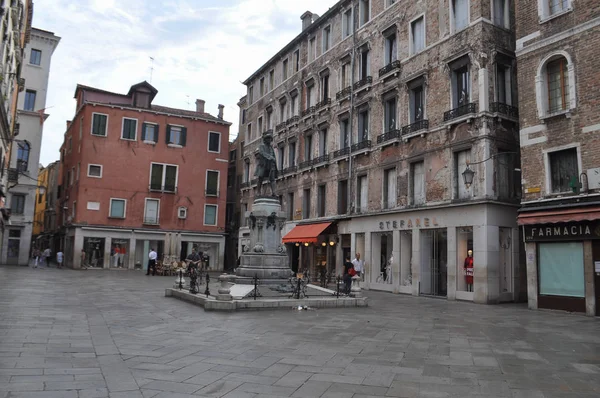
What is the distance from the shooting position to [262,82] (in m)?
39.8

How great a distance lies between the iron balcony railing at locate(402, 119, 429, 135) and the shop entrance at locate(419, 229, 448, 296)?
186 inches

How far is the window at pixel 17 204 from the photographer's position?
126 feet

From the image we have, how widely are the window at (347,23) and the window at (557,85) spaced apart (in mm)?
13797

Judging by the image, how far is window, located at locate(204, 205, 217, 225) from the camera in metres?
42.4

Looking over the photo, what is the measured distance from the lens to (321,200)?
98.4 feet

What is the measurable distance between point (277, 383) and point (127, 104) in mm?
39900

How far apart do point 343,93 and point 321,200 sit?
6.66 meters

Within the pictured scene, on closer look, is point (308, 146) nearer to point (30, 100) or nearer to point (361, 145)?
point (361, 145)

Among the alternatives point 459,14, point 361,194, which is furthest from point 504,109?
point 361,194

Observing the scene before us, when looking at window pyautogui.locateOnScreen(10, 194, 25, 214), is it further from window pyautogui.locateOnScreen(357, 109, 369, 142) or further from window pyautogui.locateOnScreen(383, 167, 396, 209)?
window pyautogui.locateOnScreen(383, 167, 396, 209)

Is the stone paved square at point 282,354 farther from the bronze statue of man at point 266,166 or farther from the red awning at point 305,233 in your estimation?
the red awning at point 305,233

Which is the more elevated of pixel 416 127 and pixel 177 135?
pixel 177 135

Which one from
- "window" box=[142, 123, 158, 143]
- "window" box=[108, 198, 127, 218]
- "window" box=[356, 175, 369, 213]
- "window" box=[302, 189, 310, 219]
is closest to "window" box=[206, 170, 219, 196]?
"window" box=[142, 123, 158, 143]

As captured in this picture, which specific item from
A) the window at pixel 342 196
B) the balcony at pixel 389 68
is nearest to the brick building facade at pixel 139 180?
the window at pixel 342 196
